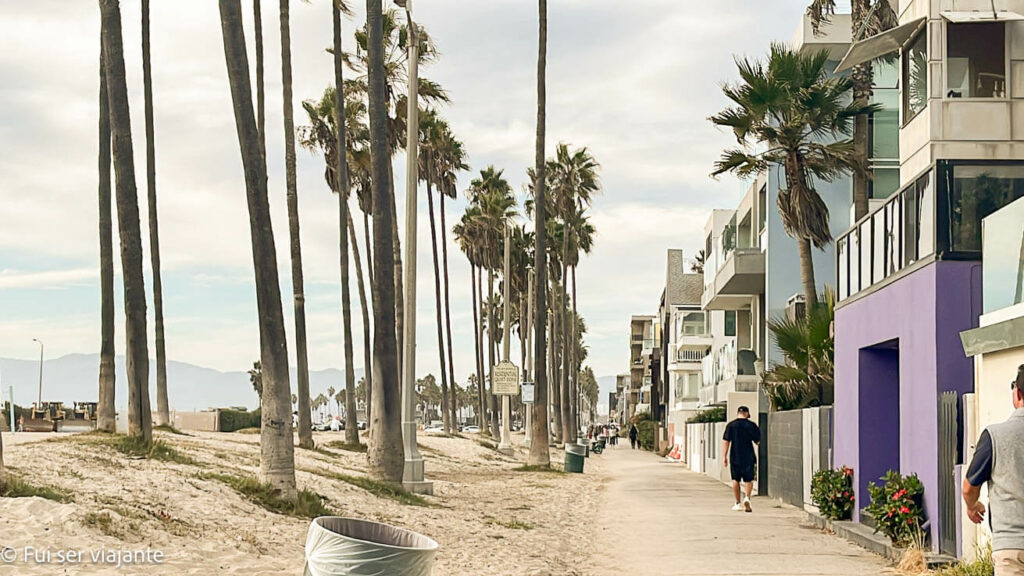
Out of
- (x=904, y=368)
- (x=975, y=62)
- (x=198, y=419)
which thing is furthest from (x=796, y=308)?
(x=198, y=419)

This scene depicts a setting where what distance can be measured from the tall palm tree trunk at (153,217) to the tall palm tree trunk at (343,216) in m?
4.60

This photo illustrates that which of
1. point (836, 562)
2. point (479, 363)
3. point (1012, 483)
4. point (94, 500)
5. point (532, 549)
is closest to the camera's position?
point (1012, 483)

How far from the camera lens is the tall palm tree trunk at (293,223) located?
29969 millimetres

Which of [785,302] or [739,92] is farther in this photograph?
[785,302]

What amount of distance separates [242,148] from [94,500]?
5.64 metres

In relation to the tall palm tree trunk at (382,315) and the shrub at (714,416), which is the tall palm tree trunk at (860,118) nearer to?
the tall palm tree trunk at (382,315)

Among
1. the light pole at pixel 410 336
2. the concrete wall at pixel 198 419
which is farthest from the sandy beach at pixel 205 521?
the concrete wall at pixel 198 419

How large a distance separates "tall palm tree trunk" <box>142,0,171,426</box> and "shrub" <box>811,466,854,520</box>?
61.8ft

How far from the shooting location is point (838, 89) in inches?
1077

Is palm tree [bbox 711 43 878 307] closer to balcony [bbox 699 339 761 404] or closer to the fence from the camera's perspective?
the fence

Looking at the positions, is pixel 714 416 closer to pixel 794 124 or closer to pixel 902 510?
pixel 794 124

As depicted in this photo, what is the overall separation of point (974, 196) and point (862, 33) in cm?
1270

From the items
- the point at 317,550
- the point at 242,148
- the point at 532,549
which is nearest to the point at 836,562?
the point at 532,549

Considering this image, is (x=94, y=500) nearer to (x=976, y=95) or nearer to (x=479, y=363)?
(x=976, y=95)
